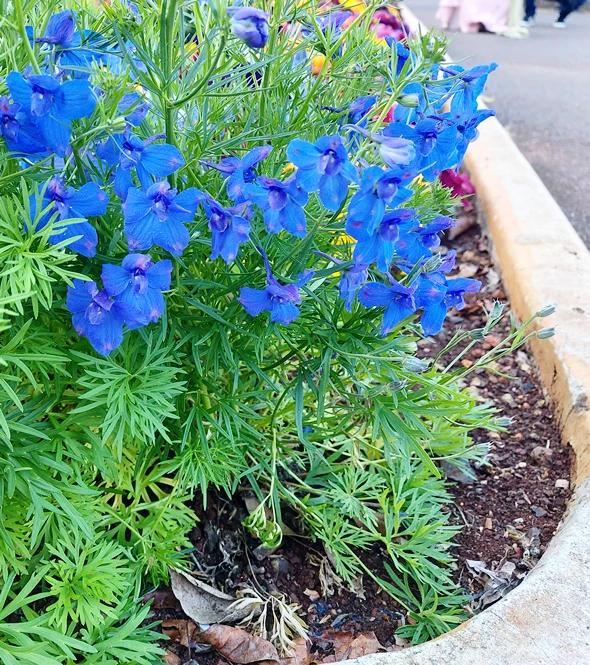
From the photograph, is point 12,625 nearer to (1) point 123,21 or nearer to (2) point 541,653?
(2) point 541,653

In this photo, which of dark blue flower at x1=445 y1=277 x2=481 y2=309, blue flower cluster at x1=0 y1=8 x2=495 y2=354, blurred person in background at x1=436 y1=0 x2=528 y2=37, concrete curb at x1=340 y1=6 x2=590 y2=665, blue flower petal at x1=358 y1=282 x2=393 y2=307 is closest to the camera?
blue flower cluster at x1=0 y1=8 x2=495 y2=354

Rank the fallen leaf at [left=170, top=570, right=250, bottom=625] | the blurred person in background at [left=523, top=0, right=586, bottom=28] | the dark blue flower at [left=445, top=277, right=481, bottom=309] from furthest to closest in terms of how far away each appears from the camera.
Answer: the blurred person in background at [left=523, top=0, right=586, bottom=28] → the fallen leaf at [left=170, top=570, right=250, bottom=625] → the dark blue flower at [left=445, top=277, right=481, bottom=309]

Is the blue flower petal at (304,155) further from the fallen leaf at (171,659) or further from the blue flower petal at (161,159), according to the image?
the fallen leaf at (171,659)

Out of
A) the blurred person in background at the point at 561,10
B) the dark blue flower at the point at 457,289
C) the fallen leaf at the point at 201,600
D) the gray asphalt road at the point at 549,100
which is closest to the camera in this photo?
the dark blue flower at the point at 457,289

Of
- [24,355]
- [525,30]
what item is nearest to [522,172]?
[24,355]

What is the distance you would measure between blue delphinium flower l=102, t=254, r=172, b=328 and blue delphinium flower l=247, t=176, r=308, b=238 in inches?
6.2

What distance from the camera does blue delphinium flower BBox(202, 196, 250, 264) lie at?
1137 mm

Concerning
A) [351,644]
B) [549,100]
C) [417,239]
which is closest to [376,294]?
[417,239]

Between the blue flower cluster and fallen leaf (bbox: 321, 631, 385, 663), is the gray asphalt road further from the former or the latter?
fallen leaf (bbox: 321, 631, 385, 663)

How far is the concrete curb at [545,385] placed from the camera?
1177 mm

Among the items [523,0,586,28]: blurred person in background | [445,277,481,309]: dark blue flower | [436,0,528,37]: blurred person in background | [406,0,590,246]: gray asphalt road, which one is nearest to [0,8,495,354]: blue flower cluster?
[445,277,481,309]: dark blue flower

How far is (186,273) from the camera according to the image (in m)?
1.36

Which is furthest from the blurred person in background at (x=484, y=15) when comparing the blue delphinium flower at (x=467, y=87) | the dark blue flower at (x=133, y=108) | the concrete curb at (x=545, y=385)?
the dark blue flower at (x=133, y=108)

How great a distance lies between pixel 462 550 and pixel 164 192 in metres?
1.07
